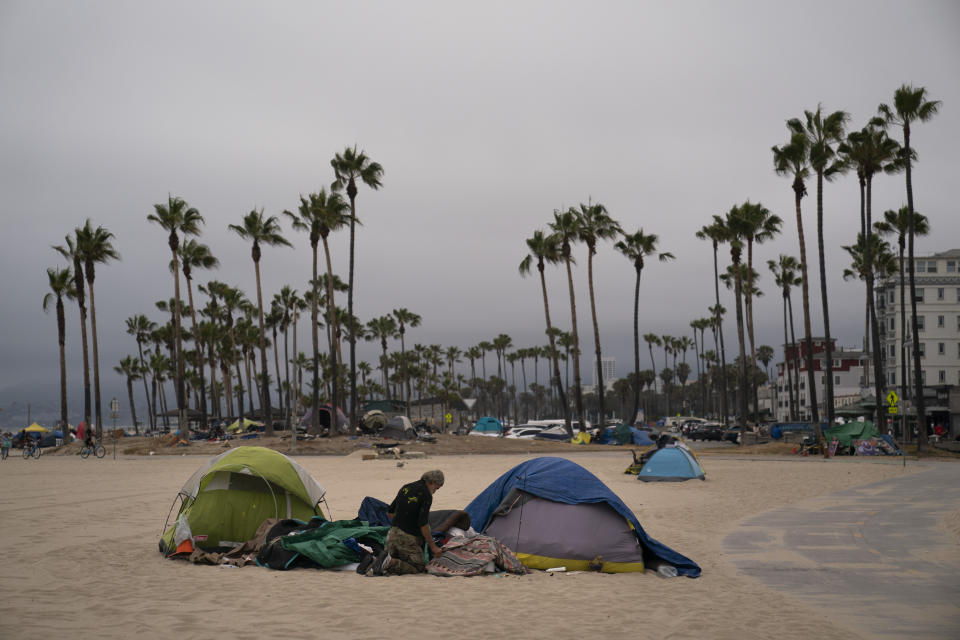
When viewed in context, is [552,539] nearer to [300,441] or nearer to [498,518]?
[498,518]

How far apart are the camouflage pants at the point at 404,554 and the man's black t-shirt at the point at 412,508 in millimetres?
95

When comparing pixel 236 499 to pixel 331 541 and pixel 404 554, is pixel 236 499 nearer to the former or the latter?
pixel 331 541

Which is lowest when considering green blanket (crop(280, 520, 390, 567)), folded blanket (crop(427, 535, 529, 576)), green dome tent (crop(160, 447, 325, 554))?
folded blanket (crop(427, 535, 529, 576))

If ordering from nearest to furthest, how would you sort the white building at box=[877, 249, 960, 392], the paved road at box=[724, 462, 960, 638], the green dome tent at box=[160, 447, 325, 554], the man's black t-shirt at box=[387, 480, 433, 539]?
the paved road at box=[724, 462, 960, 638], the man's black t-shirt at box=[387, 480, 433, 539], the green dome tent at box=[160, 447, 325, 554], the white building at box=[877, 249, 960, 392]

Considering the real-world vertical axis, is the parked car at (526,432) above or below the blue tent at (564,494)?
below

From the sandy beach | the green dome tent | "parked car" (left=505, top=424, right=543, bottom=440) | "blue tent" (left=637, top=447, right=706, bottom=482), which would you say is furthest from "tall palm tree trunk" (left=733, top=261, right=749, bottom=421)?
the green dome tent

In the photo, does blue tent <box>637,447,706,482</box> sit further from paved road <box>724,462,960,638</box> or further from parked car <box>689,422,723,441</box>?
parked car <box>689,422,723,441</box>

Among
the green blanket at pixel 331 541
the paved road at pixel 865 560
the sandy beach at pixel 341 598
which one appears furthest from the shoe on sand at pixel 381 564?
the paved road at pixel 865 560

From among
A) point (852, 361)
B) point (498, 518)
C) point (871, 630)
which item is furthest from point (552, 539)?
point (852, 361)

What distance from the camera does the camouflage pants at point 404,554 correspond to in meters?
9.91

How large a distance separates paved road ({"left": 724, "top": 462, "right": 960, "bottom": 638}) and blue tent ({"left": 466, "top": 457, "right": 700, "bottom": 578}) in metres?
1.19

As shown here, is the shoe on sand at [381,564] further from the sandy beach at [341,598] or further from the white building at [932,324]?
the white building at [932,324]

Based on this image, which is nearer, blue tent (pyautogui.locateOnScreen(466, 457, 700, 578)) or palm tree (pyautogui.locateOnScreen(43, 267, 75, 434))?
blue tent (pyautogui.locateOnScreen(466, 457, 700, 578))

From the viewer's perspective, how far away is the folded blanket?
9.93 meters
